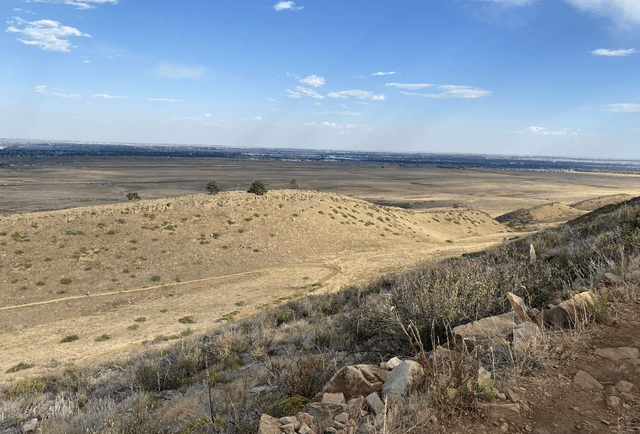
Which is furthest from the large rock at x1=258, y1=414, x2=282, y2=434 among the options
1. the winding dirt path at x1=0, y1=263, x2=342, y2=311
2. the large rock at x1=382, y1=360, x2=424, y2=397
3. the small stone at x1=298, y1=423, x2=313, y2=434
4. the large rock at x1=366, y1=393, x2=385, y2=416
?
the winding dirt path at x1=0, y1=263, x2=342, y2=311

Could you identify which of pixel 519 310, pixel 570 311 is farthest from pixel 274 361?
pixel 570 311

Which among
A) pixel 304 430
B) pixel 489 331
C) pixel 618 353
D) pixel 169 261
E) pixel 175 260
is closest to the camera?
pixel 304 430

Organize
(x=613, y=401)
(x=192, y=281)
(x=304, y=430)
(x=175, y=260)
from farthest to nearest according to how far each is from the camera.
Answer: (x=175, y=260)
(x=192, y=281)
(x=613, y=401)
(x=304, y=430)

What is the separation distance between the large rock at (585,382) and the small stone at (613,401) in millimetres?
208

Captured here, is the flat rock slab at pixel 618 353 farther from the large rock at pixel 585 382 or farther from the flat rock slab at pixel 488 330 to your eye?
the flat rock slab at pixel 488 330

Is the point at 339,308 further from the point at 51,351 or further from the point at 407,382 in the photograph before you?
the point at 51,351

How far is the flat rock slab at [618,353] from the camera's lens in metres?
4.53

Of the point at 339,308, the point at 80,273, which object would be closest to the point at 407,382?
the point at 339,308

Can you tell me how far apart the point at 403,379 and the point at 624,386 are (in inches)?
99.1

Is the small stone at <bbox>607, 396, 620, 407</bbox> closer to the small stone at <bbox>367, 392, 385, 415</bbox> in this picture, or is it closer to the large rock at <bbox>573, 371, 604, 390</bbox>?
the large rock at <bbox>573, 371, 604, 390</bbox>

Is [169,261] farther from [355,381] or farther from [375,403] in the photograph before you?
[375,403]

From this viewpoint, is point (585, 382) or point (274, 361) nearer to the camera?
point (585, 382)

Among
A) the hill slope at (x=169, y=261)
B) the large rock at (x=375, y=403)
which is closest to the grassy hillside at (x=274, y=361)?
the large rock at (x=375, y=403)

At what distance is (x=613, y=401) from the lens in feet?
12.2
